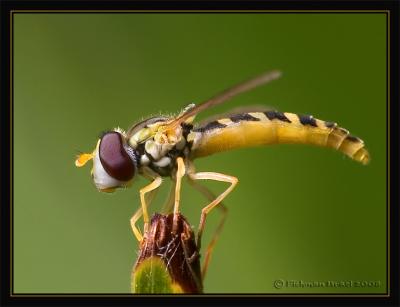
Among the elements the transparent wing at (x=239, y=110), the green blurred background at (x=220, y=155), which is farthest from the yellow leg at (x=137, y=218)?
the green blurred background at (x=220, y=155)

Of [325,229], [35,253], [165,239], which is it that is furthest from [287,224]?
[165,239]

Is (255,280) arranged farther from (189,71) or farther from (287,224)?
(189,71)

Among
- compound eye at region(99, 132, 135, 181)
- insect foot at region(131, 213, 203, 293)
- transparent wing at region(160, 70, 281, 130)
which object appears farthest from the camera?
compound eye at region(99, 132, 135, 181)

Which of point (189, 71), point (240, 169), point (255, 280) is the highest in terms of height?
point (189, 71)

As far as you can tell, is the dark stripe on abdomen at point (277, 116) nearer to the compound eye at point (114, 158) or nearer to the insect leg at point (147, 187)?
the insect leg at point (147, 187)

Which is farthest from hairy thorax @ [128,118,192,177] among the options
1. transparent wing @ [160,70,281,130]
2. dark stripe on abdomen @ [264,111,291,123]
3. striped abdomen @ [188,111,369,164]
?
dark stripe on abdomen @ [264,111,291,123]

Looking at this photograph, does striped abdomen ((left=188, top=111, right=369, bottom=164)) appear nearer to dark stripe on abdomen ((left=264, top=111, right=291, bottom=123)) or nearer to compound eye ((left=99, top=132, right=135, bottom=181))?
dark stripe on abdomen ((left=264, top=111, right=291, bottom=123))
